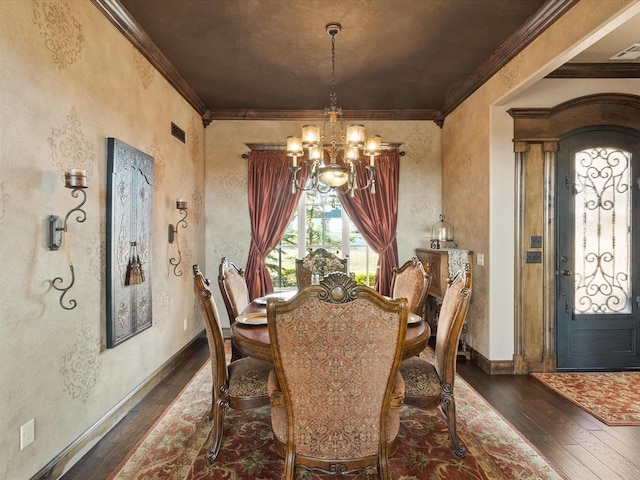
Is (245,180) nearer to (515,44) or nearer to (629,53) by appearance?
(515,44)

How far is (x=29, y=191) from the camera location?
5.95 feet

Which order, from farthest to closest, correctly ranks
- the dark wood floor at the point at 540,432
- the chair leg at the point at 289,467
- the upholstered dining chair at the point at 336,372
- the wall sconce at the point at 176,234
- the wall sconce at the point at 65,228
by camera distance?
the wall sconce at the point at 176,234, the dark wood floor at the point at 540,432, the wall sconce at the point at 65,228, the chair leg at the point at 289,467, the upholstered dining chair at the point at 336,372

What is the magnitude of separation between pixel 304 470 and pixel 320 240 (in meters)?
3.24

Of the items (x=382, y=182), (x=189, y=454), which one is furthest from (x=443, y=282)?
(x=189, y=454)

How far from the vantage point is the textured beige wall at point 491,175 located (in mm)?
2611

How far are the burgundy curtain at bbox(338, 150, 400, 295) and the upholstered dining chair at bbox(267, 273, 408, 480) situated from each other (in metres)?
3.32

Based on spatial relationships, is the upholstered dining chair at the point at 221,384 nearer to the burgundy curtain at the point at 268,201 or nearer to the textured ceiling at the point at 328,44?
the textured ceiling at the point at 328,44

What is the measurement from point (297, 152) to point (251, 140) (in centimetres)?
210

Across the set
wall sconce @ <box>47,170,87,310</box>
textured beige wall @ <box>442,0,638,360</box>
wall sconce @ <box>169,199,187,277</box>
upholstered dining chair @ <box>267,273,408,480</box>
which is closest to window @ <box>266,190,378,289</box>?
textured beige wall @ <box>442,0,638,360</box>

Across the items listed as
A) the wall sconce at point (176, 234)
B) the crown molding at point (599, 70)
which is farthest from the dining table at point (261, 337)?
the crown molding at point (599, 70)

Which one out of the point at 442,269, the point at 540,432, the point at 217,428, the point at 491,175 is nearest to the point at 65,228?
the point at 217,428

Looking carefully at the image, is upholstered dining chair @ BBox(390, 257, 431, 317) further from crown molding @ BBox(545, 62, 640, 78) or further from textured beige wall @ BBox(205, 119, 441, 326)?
crown molding @ BBox(545, 62, 640, 78)

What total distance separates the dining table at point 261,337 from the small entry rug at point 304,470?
641 millimetres

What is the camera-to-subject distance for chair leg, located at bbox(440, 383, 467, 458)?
2.16m
